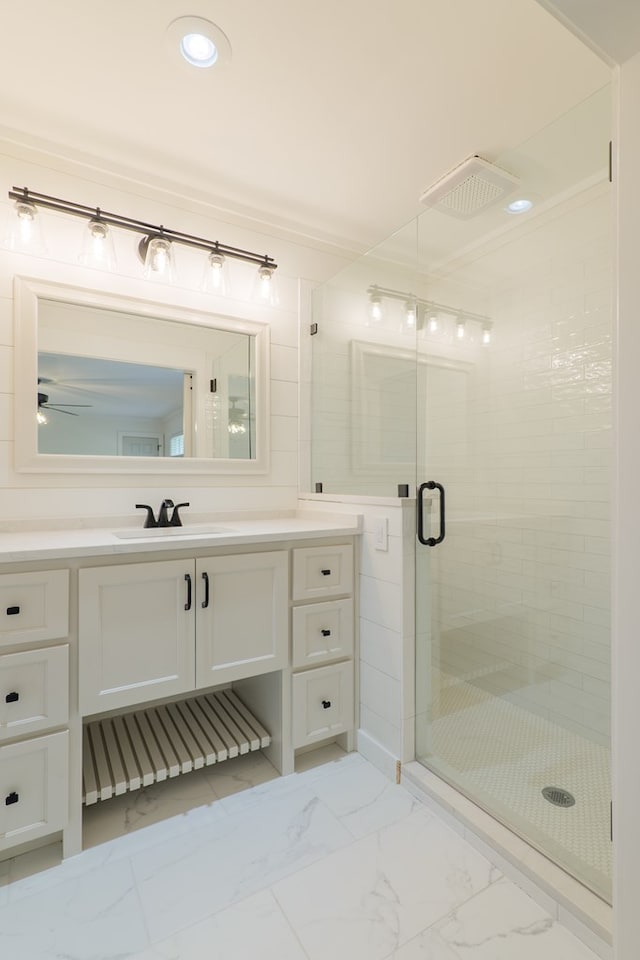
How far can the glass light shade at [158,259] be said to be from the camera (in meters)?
1.95

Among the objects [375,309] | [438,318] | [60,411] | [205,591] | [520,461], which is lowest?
[205,591]

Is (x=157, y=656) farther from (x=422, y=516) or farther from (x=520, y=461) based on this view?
(x=520, y=461)

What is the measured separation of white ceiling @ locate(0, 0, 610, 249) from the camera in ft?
4.51

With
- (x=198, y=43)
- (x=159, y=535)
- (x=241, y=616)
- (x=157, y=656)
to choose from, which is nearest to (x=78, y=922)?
(x=157, y=656)

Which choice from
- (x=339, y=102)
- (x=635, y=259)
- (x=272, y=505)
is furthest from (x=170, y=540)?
(x=339, y=102)

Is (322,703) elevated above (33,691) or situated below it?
below

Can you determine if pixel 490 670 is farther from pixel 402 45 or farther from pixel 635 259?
pixel 402 45

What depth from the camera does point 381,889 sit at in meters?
1.30

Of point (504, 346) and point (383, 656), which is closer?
point (383, 656)

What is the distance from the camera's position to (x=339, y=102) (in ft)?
5.50

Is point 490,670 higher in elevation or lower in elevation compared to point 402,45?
lower

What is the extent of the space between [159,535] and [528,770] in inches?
65.4

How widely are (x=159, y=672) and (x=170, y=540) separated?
0.45 metres

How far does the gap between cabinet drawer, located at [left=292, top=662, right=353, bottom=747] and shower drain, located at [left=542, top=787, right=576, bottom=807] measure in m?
0.76
